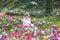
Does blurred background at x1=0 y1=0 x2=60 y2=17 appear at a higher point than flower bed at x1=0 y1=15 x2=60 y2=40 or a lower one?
lower

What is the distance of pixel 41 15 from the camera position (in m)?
18.0

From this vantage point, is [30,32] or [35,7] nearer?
[30,32]

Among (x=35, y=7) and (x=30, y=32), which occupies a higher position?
(x=30, y=32)

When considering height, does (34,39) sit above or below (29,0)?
above

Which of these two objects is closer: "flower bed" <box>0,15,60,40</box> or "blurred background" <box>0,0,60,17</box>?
"flower bed" <box>0,15,60,40</box>

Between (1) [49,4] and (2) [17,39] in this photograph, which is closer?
(2) [17,39]

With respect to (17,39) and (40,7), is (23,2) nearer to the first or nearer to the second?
(40,7)

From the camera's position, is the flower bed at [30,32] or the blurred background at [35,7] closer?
the flower bed at [30,32]

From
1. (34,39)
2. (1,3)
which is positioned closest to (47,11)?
(1,3)

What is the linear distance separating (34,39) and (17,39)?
1292 millimetres

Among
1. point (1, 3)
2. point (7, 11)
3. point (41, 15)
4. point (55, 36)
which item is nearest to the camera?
point (55, 36)

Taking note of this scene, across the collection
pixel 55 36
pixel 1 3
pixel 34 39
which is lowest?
pixel 1 3

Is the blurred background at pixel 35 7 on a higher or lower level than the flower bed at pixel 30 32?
lower

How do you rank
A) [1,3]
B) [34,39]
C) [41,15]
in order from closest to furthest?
[34,39] → [41,15] → [1,3]
